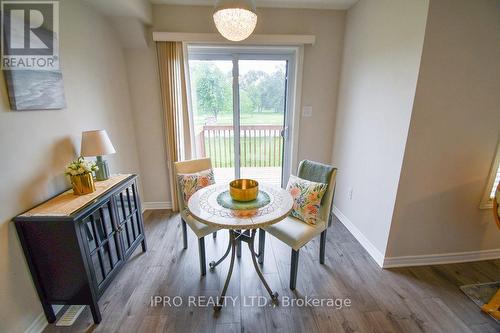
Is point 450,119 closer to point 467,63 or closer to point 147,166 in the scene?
point 467,63

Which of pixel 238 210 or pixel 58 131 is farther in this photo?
pixel 58 131

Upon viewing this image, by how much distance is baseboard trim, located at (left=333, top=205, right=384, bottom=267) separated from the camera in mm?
2014

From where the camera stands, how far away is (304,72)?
273 centimetres

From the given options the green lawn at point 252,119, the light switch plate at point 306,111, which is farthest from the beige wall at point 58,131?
Answer: the light switch plate at point 306,111

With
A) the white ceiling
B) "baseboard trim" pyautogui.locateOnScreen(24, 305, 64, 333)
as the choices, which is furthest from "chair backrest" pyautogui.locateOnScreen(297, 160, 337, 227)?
"baseboard trim" pyautogui.locateOnScreen(24, 305, 64, 333)

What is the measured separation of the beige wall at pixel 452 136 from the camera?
149 cm

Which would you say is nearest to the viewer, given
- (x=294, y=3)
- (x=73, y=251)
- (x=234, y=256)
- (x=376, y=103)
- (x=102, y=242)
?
(x=73, y=251)

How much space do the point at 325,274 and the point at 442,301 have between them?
2.72ft

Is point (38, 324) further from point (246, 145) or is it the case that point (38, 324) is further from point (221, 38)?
point (221, 38)

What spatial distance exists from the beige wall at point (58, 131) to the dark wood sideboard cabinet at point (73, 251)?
2.5 inches

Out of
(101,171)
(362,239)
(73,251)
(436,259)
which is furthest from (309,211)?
(101,171)

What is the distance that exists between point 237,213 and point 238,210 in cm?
4

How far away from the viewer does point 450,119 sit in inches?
64.6

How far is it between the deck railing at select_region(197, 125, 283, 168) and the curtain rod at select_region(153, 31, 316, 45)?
1.04 metres
